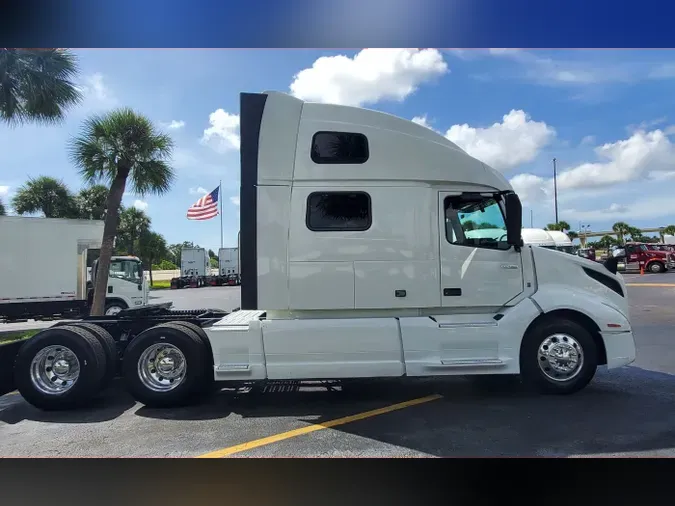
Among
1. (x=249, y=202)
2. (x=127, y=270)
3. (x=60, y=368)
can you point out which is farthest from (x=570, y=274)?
(x=127, y=270)

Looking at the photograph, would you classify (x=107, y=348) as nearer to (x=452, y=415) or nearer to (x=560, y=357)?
(x=452, y=415)

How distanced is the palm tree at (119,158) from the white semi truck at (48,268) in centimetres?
606

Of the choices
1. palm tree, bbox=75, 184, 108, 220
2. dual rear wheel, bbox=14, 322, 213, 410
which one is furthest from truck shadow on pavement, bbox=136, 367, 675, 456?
palm tree, bbox=75, 184, 108, 220

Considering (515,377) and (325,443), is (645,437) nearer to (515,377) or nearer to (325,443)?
(515,377)

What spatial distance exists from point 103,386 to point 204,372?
132 cm

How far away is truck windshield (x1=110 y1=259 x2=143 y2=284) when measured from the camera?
14086 millimetres

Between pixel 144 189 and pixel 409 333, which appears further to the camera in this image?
pixel 144 189

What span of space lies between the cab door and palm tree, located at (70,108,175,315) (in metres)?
4.41

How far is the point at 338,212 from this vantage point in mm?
5336

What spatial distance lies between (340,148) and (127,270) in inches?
445

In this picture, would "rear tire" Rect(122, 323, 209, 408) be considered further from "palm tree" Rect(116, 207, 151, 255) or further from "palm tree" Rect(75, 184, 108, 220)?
"palm tree" Rect(75, 184, 108, 220)
